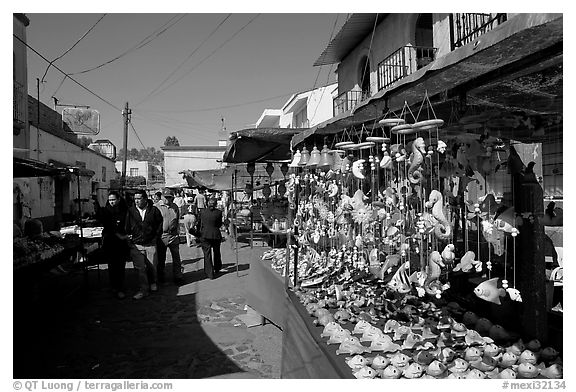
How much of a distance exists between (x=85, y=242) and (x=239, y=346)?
4.62 m

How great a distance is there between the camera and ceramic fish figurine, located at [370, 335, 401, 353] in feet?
7.58

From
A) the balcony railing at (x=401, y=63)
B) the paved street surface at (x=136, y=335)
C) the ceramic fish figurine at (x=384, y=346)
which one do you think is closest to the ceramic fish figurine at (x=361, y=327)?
the ceramic fish figurine at (x=384, y=346)

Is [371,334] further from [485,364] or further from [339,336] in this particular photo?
[485,364]

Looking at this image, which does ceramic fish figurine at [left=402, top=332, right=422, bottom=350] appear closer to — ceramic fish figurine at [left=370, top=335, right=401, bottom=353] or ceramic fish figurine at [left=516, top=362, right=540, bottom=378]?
ceramic fish figurine at [left=370, top=335, right=401, bottom=353]

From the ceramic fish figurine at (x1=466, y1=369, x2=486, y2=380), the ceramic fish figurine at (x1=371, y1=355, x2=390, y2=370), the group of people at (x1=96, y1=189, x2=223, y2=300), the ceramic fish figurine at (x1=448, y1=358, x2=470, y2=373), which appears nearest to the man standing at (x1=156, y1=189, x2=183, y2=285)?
the group of people at (x1=96, y1=189, x2=223, y2=300)

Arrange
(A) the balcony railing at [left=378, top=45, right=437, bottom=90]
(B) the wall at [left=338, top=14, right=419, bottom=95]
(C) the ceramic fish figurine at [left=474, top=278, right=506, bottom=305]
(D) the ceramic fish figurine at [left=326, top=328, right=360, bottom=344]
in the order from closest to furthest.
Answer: (C) the ceramic fish figurine at [left=474, top=278, right=506, bottom=305]
(D) the ceramic fish figurine at [left=326, top=328, right=360, bottom=344]
(A) the balcony railing at [left=378, top=45, right=437, bottom=90]
(B) the wall at [left=338, top=14, right=419, bottom=95]

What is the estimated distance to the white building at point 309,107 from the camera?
58.4 feet

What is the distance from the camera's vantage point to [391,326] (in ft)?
8.60

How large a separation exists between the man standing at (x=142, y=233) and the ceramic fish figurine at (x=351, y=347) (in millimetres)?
4207

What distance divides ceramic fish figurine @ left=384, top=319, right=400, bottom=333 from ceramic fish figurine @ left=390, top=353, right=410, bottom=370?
1.26 ft

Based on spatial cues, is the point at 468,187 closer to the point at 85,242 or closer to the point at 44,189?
the point at 85,242

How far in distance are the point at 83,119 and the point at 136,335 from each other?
45.9 feet

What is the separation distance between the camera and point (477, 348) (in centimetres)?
227

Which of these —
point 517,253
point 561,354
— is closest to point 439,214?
point 517,253
